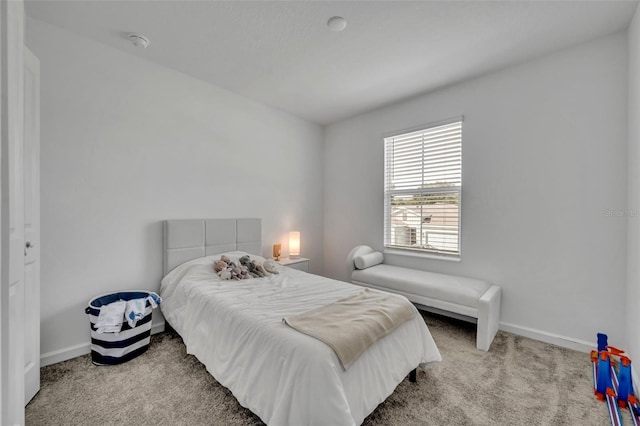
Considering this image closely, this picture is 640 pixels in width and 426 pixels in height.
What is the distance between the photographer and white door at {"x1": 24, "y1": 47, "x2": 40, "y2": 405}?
1669 millimetres

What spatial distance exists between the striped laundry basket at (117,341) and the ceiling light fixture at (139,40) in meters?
2.24

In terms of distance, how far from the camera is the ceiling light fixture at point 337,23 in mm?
2012

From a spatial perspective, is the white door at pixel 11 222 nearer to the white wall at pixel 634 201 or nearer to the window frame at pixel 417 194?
the window frame at pixel 417 194

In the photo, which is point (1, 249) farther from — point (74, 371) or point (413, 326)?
point (413, 326)

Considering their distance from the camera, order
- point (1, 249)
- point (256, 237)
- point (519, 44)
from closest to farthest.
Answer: point (1, 249), point (519, 44), point (256, 237)

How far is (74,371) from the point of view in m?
2.00

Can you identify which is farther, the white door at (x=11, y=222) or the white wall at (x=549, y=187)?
the white wall at (x=549, y=187)

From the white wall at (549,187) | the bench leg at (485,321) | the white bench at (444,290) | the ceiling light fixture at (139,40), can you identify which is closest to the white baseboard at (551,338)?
the white wall at (549,187)

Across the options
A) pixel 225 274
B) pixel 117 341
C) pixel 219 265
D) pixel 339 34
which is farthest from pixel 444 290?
pixel 117 341

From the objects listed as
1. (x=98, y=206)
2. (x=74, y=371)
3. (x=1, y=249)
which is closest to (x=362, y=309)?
(x=1, y=249)

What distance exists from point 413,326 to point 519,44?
260 cm

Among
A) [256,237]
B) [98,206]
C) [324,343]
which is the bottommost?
[324,343]

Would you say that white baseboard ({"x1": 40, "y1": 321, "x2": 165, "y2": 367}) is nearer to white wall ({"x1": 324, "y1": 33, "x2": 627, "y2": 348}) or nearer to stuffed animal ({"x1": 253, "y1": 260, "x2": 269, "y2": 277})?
stuffed animal ({"x1": 253, "y1": 260, "x2": 269, "y2": 277})

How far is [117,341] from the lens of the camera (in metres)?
2.04
